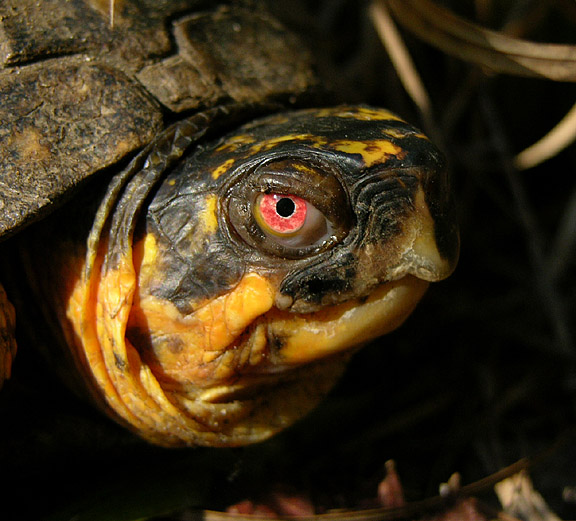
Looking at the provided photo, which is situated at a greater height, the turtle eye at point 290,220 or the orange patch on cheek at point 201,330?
the turtle eye at point 290,220

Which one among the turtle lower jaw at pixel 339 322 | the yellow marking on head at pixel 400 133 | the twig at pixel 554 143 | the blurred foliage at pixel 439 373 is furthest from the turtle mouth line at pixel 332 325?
the twig at pixel 554 143

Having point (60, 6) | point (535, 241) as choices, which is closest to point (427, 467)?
point (535, 241)

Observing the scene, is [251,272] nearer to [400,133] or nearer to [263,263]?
[263,263]

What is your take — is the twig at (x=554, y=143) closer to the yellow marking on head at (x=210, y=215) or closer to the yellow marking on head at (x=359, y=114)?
the yellow marking on head at (x=359, y=114)

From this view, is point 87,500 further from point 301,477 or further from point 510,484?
point 510,484

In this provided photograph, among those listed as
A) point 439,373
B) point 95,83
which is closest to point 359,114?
point 95,83

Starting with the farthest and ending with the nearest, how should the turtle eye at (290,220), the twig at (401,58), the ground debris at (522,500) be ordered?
the twig at (401,58) → the ground debris at (522,500) → the turtle eye at (290,220)

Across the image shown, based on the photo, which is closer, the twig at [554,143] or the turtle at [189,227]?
the turtle at [189,227]
